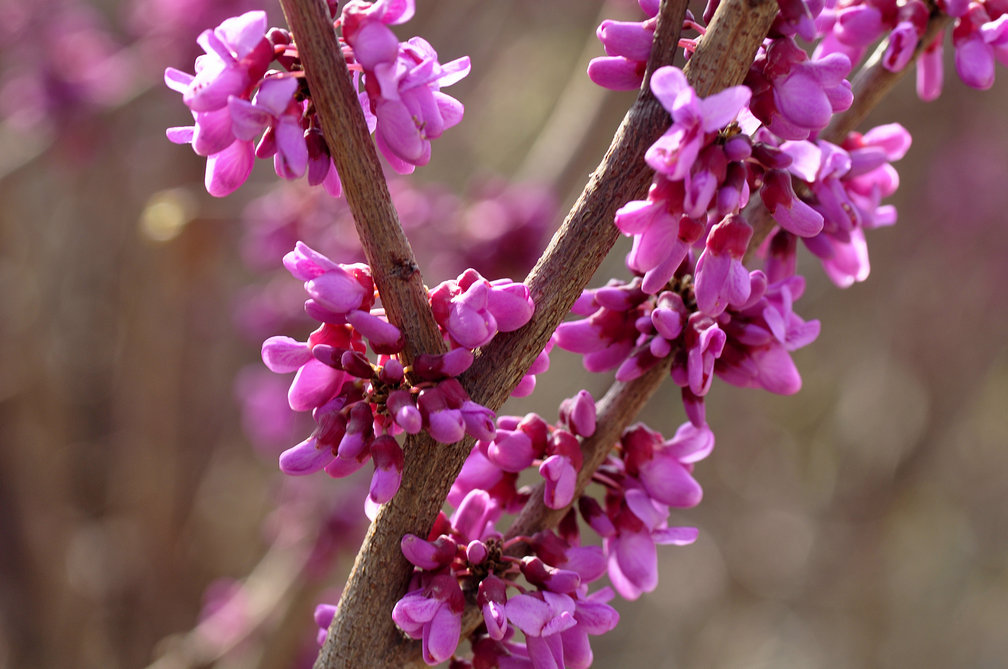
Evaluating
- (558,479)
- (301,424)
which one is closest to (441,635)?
(558,479)

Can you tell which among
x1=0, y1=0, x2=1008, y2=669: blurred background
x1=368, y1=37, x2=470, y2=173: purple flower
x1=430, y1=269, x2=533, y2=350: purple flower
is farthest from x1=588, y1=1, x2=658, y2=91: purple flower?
x1=0, y1=0, x2=1008, y2=669: blurred background

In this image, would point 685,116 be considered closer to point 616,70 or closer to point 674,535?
point 616,70

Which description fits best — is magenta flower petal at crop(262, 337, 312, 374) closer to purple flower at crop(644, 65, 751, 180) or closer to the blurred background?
purple flower at crop(644, 65, 751, 180)

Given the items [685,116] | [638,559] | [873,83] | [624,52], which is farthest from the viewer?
[873,83]

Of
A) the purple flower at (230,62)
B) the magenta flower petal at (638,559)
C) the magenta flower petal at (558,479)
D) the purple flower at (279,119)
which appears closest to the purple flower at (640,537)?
the magenta flower petal at (638,559)

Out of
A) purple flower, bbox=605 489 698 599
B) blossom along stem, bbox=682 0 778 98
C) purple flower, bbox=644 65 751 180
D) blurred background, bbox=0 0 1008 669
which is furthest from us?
blurred background, bbox=0 0 1008 669

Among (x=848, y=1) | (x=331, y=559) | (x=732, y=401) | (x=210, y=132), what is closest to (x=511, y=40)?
(x=732, y=401)

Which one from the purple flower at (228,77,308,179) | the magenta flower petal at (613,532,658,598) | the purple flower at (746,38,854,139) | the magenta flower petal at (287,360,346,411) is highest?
the purple flower at (228,77,308,179)
